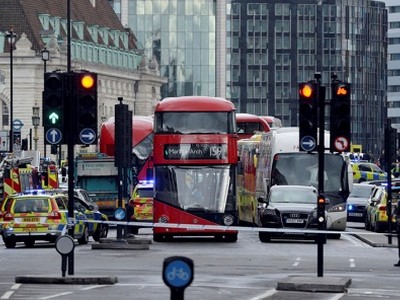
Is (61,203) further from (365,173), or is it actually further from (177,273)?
(365,173)

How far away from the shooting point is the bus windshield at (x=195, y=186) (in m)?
50.6

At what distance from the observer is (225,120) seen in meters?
51.1

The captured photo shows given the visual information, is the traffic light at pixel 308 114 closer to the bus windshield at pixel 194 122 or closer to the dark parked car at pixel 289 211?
the bus windshield at pixel 194 122

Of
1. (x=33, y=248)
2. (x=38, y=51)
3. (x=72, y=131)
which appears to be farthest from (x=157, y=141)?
(x=38, y=51)

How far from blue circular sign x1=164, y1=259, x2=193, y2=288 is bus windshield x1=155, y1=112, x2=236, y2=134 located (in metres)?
33.3

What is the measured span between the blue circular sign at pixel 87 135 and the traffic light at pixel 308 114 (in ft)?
10.9

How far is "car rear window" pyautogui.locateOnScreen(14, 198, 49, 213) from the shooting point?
154 feet

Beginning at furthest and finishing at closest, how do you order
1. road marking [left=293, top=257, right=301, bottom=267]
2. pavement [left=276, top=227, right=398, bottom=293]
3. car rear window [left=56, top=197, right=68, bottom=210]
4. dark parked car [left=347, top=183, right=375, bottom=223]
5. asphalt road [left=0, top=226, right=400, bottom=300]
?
dark parked car [left=347, top=183, right=375, bottom=223] → car rear window [left=56, top=197, right=68, bottom=210] → road marking [left=293, top=257, right=301, bottom=267] → pavement [left=276, top=227, right=398, bottom=293] → asphalt road [left=0, top=226, right=400, bottom=300]

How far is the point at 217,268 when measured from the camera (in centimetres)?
3744

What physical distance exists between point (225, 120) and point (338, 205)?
6.04m

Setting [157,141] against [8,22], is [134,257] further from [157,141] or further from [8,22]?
[8,22]

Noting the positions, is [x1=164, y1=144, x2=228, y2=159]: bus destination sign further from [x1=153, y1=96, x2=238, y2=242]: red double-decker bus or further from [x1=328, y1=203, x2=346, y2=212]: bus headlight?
[x1=328, y1=203, x2=346, y2=212]: bus headlight

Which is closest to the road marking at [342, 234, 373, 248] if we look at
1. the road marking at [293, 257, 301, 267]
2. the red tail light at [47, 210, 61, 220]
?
the red tail light at [47, 210, 61, 220]

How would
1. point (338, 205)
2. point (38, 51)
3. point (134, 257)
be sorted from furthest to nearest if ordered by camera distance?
point (38, 51)
point (338, 205)
point (134, 257)
